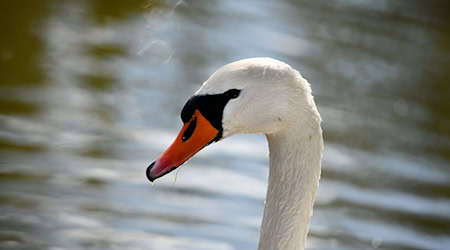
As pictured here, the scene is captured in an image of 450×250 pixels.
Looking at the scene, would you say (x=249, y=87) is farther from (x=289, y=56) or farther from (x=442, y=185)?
(x=289, y=56)

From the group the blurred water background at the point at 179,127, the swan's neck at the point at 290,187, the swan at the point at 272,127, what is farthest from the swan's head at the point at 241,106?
the blurred water background at the point at 179,127

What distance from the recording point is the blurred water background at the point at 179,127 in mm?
5703

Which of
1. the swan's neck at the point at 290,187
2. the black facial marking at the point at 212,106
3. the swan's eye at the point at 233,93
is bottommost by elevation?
the swan's neck at the point at 290,187

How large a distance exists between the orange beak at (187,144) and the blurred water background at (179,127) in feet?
5.94

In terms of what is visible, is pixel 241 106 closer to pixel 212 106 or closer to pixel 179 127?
pixel 212 106

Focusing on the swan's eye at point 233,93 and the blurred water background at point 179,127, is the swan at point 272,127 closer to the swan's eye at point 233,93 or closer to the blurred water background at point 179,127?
the swan's eye at point 233,93

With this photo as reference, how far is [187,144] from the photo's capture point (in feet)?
12.0

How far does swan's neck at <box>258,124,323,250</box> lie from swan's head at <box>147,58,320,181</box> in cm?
11

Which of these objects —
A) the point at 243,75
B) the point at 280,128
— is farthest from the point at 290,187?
the point at 243,75

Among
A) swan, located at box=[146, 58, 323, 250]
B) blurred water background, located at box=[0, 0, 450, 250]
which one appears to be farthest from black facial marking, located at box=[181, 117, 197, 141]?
blurred water background, located at box=[0, 0, 450, 250]

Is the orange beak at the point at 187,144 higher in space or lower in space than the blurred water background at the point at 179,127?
lower

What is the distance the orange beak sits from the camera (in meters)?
3.58

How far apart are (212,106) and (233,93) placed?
98mm

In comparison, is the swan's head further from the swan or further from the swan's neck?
the swan's neck
